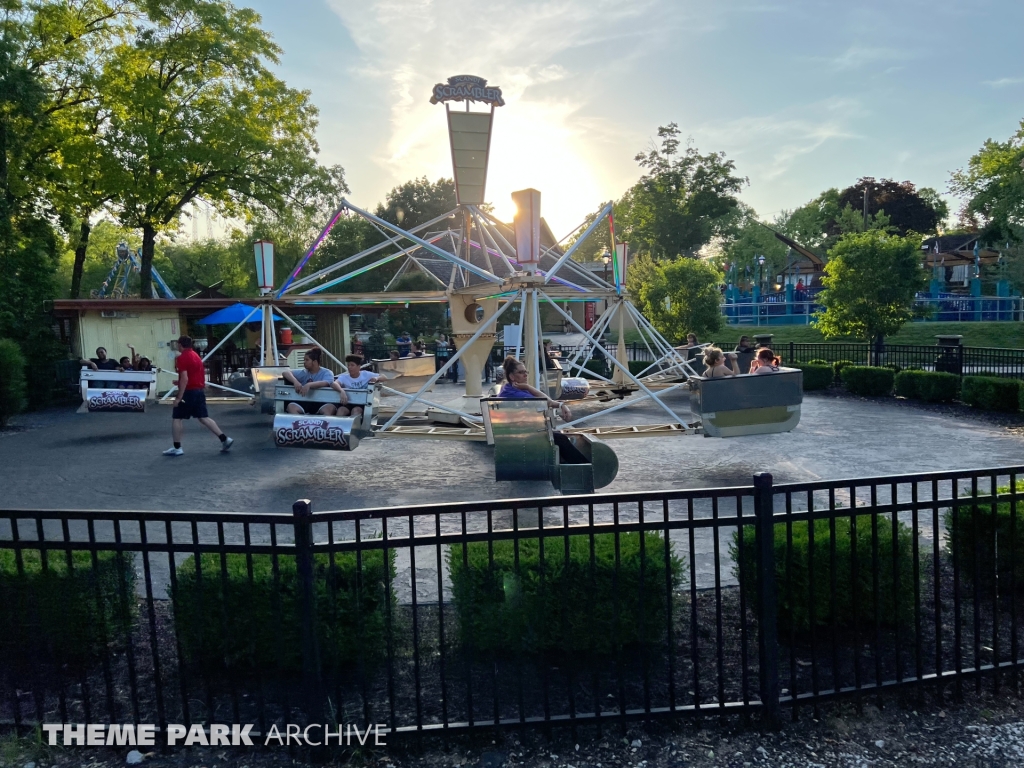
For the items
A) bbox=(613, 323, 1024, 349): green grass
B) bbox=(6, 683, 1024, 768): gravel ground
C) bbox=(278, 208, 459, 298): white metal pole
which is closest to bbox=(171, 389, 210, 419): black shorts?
bbox=(278, 208, 459, 298): white metal pole

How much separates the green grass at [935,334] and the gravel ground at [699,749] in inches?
1059

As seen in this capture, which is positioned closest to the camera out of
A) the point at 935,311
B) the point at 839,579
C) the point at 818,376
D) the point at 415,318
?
the point at 839,579

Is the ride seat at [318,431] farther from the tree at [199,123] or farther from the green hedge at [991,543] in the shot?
the tree at [199,123]

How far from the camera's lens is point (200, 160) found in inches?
909

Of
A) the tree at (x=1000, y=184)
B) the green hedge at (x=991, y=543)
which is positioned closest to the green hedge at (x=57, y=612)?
the green hedge at (x=991, y=543)

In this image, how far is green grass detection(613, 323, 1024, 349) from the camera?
31.4m

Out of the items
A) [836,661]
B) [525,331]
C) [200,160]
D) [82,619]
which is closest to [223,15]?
[200,160]

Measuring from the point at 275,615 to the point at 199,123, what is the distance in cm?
2373

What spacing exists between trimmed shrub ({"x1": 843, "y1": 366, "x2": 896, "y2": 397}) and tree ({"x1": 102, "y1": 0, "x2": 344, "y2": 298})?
19.6 m

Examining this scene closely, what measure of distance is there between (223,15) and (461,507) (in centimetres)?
2656

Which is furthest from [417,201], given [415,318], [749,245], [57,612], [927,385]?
[57,612]

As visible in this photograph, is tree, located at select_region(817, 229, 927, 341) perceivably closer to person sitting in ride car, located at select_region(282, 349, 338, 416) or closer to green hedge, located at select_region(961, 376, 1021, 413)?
green hedge, located at select_region(961, 376, 1021, 413)

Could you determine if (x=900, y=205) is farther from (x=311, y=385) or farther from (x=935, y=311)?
(x=311, y=385)

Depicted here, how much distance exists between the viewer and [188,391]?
35.6 feet
